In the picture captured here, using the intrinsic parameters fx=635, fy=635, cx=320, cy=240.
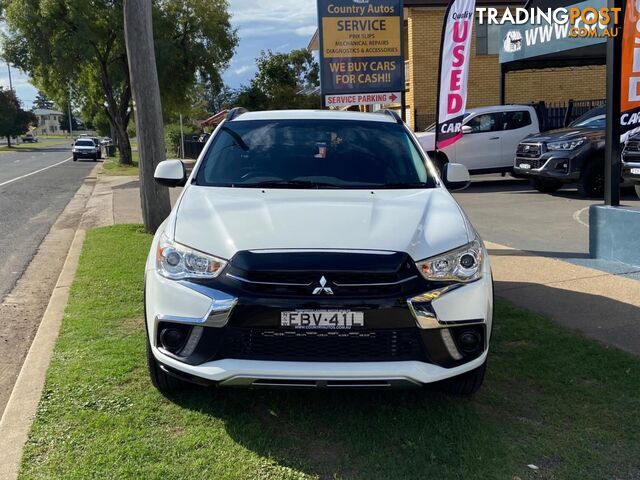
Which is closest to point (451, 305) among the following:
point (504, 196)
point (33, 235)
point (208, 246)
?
point (208, 246)

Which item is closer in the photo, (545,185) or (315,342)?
(315,342)

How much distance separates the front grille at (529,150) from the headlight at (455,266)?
1031 cm

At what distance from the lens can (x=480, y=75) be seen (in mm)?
22078

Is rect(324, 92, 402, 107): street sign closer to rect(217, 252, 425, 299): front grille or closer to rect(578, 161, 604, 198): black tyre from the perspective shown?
rect(578, 161, 604, 198): black tyre

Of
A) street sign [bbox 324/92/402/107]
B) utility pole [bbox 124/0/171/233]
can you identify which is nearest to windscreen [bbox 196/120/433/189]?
utility pole [bbox 124/0/171/233]

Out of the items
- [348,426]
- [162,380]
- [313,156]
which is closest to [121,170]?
[313,156]

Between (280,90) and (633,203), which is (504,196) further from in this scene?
(280,90)

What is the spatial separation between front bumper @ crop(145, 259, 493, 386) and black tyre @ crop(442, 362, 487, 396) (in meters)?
0.22

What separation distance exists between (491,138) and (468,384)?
12959 millimetres

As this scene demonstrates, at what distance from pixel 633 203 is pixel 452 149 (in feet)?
15.8

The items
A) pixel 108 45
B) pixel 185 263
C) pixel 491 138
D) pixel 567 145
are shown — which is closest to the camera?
pixel 185 263

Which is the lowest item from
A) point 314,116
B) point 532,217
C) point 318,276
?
point 532,217

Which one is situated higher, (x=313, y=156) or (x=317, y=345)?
(x=313, y=156)

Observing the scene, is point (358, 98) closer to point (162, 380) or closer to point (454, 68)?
point (454, 68)
